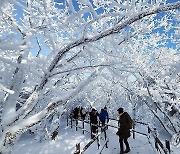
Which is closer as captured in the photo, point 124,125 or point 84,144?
point 124,125

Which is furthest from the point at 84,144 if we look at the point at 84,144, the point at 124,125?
the point at 124,125

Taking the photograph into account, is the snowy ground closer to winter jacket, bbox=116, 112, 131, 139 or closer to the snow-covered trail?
the snow-covered trail

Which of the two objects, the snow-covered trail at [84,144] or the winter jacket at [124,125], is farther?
the snow-covered trail at [84,144]

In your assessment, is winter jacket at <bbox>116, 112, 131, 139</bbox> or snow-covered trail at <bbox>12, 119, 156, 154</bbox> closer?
winter jacket at <bbox>116, 112, 131, 139</bbox>

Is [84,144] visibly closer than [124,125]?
No

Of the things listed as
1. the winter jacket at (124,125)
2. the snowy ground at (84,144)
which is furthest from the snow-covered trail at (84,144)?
the winter jacket at (124,125)

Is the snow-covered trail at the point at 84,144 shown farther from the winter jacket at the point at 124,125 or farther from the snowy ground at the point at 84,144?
the winter jacket at the point at 124,125

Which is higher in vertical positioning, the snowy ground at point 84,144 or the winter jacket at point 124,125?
the winter jacket at point 124,125

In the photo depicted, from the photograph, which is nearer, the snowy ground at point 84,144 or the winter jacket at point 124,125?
the winter jacket at point 124,125

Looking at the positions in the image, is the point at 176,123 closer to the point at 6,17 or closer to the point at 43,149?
the point at 43,149

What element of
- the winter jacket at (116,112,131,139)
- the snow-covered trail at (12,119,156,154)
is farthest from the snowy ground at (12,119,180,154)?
the winter jacket at (116,112,131,139)

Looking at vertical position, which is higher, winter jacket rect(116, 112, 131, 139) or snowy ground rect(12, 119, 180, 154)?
winter jacket rect(116, 112, 131, 139)

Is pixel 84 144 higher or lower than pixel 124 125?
lower

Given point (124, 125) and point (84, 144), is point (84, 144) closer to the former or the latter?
point (84, 144)
